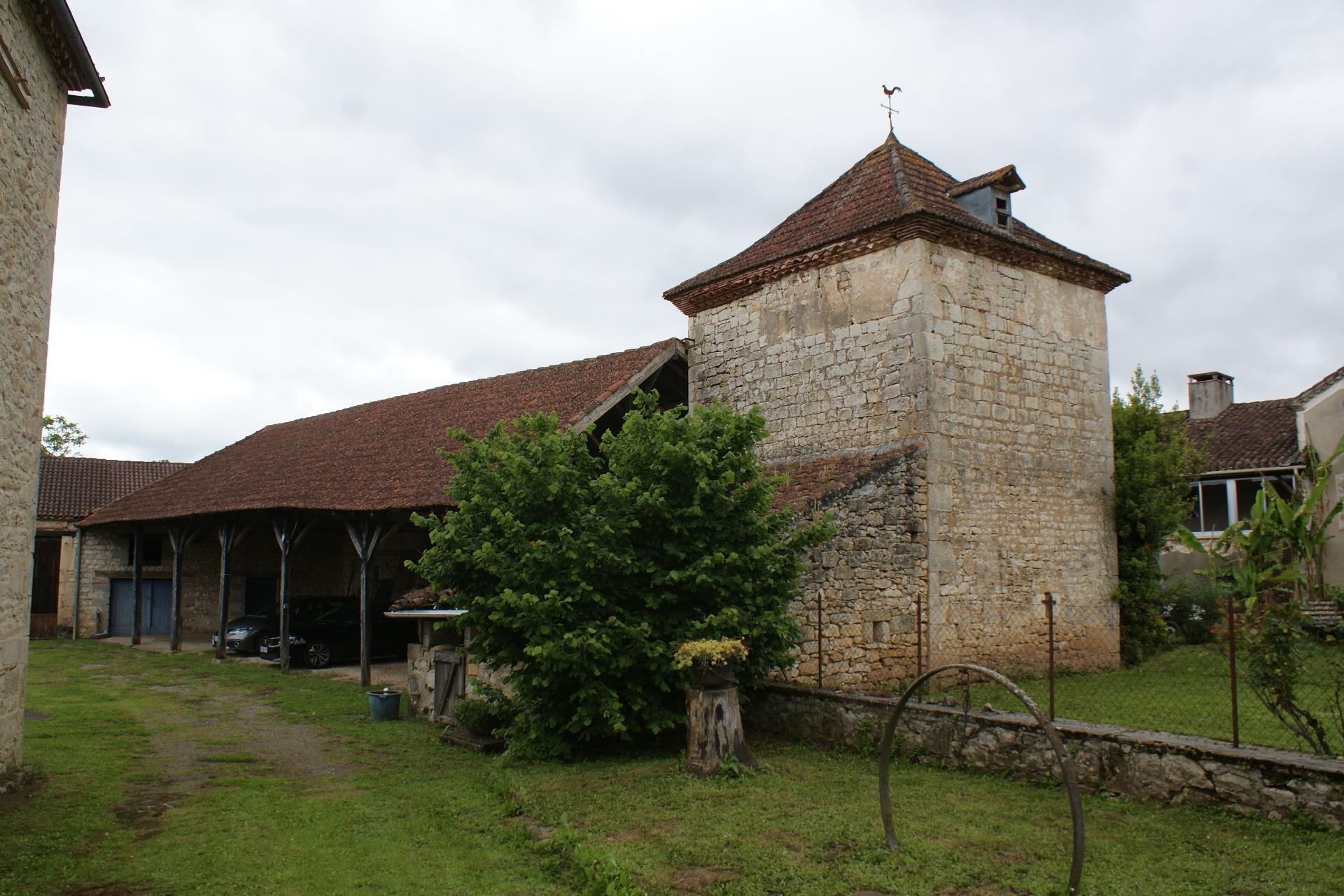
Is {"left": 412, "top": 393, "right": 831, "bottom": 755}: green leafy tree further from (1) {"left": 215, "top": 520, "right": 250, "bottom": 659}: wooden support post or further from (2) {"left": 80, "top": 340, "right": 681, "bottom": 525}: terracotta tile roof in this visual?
(1) {"left": 215, "top": 520, "right": 250, "bottom": 659}: wooden support post

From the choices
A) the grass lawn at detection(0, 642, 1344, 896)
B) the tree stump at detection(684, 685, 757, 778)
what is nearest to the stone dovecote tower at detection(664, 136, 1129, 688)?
the tree stump at detection(684, 685, 757, 778)

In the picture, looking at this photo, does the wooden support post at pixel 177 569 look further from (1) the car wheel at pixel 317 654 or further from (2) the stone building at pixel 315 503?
(1) the car wheel at pixel 317 654

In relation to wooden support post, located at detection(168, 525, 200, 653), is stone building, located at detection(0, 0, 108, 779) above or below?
above

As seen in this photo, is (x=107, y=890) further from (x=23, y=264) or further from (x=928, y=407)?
(x=928, y=407)

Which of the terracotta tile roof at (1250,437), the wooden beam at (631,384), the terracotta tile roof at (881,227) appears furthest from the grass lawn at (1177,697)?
the terracotta tile roof at (1250,437)

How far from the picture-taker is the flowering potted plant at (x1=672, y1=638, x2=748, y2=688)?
782 centimetres

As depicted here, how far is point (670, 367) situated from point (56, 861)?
10.7 m

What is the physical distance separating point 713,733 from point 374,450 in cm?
1173

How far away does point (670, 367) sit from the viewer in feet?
49.5

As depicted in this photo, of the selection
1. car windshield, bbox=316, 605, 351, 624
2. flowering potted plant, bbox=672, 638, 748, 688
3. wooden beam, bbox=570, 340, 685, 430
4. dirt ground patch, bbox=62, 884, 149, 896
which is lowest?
dirt ground patch, bbox=62, 884, 149, 896

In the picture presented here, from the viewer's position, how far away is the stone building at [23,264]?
279 inches

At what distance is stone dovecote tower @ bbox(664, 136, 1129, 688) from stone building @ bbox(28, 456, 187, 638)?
18155mm

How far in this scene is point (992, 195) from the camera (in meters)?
12.8

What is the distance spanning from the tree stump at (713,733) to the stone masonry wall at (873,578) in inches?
119
